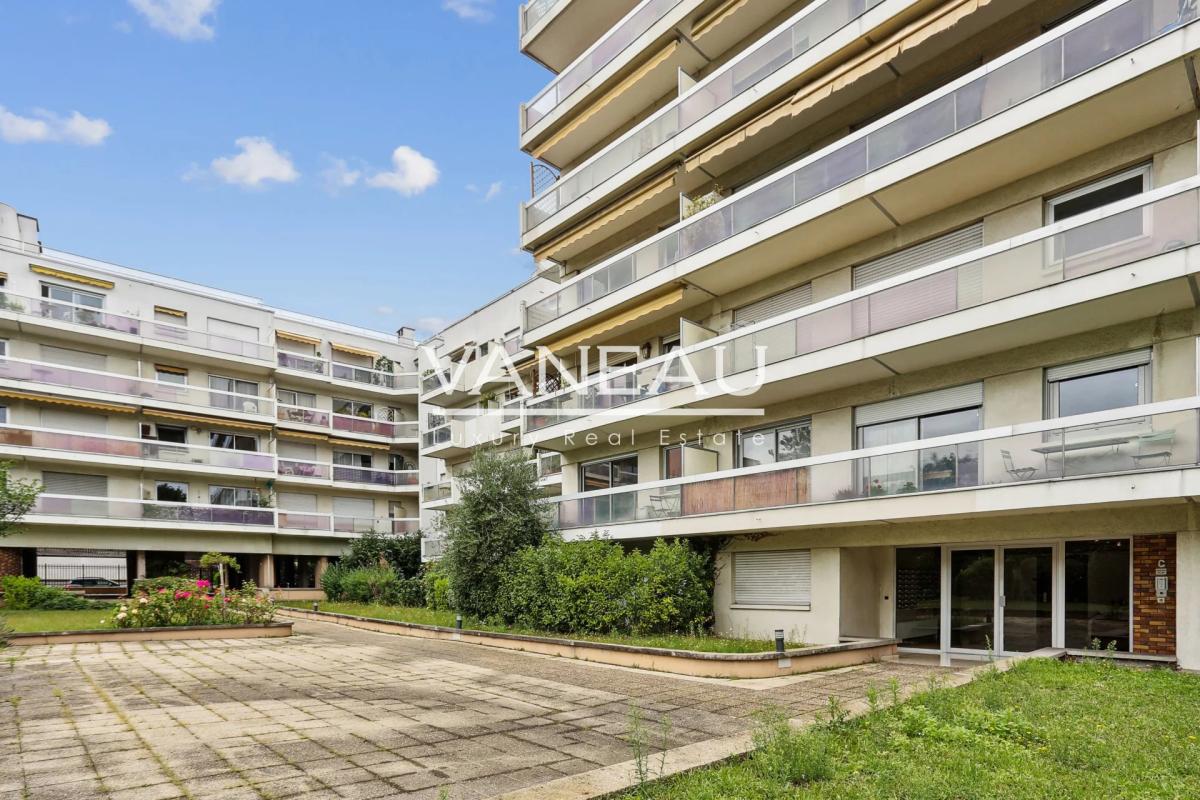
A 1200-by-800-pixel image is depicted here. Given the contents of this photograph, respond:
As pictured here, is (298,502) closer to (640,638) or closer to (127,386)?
(127,386)

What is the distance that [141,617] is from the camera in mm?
18047

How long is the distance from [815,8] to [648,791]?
610 inches

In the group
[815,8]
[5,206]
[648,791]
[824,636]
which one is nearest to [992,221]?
[815,8]

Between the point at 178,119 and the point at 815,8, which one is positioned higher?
the point at 178,119

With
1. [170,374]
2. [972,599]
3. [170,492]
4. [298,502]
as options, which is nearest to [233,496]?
[170,492]

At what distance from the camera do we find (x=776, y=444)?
55.5ft

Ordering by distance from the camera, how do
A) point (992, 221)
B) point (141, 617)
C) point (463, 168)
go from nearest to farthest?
point (992, 221) < point (141, 617) < point (463, 168)

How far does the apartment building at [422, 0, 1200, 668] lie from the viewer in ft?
35.0

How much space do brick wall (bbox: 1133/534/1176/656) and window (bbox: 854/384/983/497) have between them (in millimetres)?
2669

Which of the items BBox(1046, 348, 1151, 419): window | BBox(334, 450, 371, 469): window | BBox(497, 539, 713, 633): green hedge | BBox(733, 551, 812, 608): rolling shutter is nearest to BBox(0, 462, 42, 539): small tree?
BBox(497, 539, 713, 633): green hedge

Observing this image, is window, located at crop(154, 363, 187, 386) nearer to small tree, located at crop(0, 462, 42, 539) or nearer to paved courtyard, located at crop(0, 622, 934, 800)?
small tree, located at crop(0, 462, 42, 539)

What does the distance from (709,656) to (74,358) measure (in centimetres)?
3186

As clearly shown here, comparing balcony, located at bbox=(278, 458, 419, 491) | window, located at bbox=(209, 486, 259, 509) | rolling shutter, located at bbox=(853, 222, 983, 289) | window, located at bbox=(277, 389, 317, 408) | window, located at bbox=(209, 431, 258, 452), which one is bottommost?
window, located at bbox=(209, 486, 259, 509)

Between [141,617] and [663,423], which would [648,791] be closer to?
[663,423]
